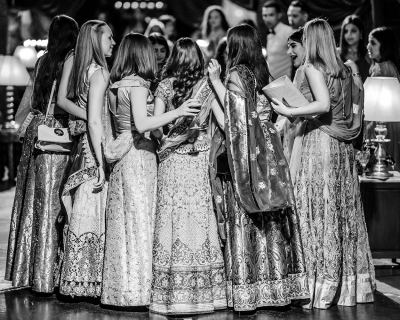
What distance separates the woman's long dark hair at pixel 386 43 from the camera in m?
7.86

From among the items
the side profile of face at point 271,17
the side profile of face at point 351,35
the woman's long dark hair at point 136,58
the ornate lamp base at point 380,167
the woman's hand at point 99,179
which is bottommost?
the woman's hand at point 99,179

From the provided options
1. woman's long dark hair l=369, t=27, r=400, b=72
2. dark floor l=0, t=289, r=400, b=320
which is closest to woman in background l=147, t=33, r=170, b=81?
woman's long dark hair l=369, t=27, r=400, b=72

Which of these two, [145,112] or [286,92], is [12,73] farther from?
[286,92]

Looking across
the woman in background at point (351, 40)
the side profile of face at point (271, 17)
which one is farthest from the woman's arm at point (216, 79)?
the side profile of face at point (271, 17)

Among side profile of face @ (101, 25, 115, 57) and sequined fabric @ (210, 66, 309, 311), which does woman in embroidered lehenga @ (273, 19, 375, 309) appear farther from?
side profile of face @ (101, 25, 115, 57)

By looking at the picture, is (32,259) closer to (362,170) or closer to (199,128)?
(199,128)

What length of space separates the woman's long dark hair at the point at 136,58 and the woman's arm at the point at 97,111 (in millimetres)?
116

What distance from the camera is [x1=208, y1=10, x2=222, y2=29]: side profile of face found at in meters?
10.8

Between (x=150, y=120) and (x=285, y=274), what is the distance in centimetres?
115

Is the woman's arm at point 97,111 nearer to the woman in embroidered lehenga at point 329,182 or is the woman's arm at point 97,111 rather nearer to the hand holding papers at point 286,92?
the hand holding papers at point 286,92

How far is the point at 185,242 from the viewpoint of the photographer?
4.54 meters

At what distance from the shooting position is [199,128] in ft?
15.0

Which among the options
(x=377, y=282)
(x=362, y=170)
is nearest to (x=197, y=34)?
(x=362, y=170)

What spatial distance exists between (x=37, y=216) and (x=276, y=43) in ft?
17.4
